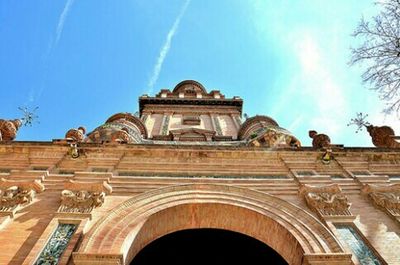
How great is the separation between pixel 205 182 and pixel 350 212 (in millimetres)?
3380

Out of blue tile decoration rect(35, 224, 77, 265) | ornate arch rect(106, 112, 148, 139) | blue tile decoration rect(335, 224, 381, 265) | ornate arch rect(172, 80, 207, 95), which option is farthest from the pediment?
blue tile decoration rect(335, 224, 381, 265)

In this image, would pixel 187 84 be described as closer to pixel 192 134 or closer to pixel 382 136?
pixel 192 134

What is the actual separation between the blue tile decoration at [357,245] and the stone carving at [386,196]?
127 cm

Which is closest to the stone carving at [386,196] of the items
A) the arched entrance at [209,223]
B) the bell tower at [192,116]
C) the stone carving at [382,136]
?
the arched entrance at [209,223]

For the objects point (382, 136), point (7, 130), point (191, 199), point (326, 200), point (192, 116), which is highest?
point (192, 116)

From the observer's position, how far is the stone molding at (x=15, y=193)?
7965 mm

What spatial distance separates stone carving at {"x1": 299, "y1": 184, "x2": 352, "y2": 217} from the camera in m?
8.19

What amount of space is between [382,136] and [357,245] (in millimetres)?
6915

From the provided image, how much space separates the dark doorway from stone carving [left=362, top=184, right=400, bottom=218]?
2.83 meters

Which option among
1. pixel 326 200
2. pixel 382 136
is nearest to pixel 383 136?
pixel 382 136

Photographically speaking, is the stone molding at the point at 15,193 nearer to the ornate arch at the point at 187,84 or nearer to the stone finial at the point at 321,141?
the stone finial at the point at 321,141

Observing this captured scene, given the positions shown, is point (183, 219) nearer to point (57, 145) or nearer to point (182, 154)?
point (182, 154)

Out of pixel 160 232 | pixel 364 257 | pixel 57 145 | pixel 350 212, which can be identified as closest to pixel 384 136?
pixel 350 212

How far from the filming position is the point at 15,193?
8.34 meters
